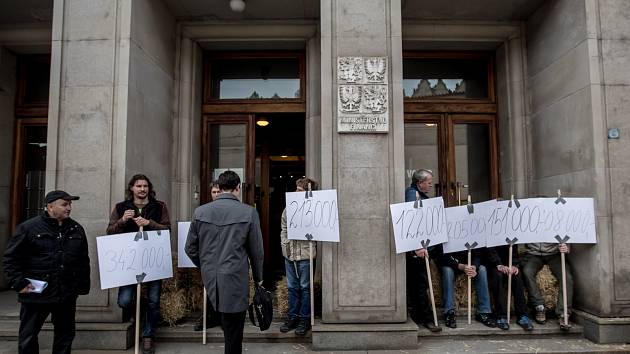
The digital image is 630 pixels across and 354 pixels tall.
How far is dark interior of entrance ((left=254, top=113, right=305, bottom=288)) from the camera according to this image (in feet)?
28.7

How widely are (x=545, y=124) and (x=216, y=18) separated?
587cm

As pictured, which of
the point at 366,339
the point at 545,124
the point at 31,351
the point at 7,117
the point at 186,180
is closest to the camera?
the point at 31,351

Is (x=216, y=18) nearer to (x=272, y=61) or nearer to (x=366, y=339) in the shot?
(x=272, y=61)

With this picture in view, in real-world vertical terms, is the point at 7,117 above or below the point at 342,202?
above

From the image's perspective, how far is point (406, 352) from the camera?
16.8 feet

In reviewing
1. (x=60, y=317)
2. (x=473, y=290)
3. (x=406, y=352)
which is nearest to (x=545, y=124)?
(x=473, y=290)

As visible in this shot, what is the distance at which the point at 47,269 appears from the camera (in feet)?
14.0

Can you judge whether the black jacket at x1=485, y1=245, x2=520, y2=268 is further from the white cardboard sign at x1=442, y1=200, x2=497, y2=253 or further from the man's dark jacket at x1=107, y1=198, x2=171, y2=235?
the man's dark jacket at x1=107, y1=198, x2=171, y2=235

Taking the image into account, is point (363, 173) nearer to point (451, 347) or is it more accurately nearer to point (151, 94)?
point (451, 347)

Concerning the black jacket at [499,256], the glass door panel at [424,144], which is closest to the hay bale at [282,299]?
the black jacket at [499,256]

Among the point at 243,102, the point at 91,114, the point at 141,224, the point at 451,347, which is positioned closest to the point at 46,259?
the point at 141,224

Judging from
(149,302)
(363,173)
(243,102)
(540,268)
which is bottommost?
(149,302)

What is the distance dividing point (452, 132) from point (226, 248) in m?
5.41

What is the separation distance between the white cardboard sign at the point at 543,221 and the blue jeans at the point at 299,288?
257 centimetres
